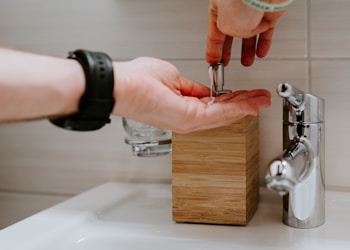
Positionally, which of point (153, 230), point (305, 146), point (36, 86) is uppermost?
point (36, 86)

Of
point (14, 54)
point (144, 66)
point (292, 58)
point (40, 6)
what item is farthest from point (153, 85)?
point (40, 6)

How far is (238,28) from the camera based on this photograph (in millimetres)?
597

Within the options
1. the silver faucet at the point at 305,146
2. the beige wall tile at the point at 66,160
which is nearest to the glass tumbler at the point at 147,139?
the beige wall tile at the point at 66,160

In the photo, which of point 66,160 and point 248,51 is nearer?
point 248,51

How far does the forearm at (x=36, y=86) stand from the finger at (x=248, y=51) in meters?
0.27

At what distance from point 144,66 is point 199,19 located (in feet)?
0.73

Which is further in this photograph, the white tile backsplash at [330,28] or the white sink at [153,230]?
the white tile backsplash at [330,28]

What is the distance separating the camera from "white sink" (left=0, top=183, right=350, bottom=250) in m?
0.64

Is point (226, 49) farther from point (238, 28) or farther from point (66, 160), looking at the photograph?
point (66, 160)

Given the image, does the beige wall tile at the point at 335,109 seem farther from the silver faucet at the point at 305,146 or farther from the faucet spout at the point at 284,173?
the faucet spout at the point at 284,173

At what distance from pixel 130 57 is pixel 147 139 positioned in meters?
0.17

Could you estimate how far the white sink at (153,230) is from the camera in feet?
2.09

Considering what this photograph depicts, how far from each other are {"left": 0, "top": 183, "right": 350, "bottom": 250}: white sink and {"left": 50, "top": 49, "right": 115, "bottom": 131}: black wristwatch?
185 millimetres

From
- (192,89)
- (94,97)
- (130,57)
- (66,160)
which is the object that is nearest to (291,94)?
(192,89)
